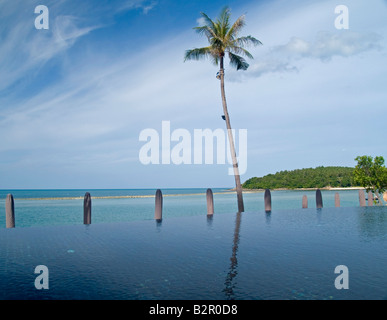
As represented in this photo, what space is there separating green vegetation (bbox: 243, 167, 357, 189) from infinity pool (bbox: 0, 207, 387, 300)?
323 ft

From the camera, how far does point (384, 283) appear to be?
4574 mm

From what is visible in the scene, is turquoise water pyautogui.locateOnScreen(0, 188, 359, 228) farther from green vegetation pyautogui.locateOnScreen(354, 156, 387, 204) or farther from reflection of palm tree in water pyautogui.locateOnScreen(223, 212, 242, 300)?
reflection of palm tree in water pyautogui.locateOnScreen(223, 212, 242, 300)

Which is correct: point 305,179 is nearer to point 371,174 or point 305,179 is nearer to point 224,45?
point 371,174

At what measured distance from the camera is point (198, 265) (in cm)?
570

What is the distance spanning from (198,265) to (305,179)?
117 meters

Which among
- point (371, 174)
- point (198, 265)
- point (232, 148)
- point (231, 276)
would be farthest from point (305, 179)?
point (231, 276)

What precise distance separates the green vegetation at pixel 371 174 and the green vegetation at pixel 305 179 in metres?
76.0

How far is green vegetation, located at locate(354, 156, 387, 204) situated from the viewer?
85.3 ft

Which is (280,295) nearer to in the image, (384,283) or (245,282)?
(245,282)

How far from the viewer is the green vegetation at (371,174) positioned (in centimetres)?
2600

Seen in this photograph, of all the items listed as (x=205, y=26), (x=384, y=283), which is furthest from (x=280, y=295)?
(x=205, y=26)

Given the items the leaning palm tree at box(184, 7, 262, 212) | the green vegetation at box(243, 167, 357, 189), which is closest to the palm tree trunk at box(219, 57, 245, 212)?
the leaning palm tree at box(184, 7, 262, 212)

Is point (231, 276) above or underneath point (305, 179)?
underneath
